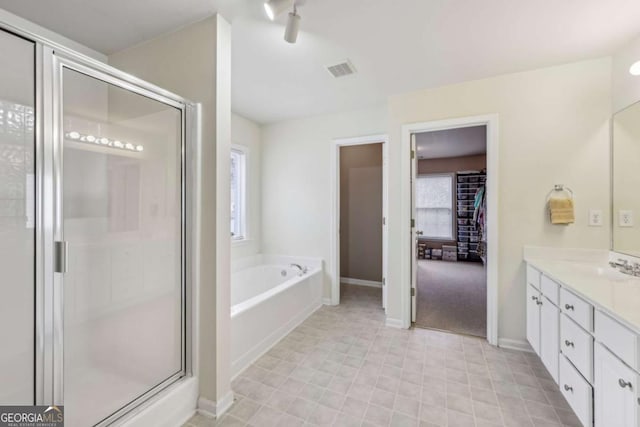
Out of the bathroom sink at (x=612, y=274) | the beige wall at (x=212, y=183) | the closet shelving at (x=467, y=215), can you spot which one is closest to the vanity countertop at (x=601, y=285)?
the bathroom sink at (x=612, y=274)

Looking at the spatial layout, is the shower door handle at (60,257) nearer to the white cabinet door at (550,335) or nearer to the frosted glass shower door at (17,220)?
the frosted glass shower door at (17,220)

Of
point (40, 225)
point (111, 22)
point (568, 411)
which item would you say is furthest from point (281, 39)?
point (568, 411)

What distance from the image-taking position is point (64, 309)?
1244mm

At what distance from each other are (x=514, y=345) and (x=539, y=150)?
175cm

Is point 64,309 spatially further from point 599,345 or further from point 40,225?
point 599,345

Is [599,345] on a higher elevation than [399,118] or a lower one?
lower

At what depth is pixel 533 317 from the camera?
214 centimetres

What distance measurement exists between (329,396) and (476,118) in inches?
105

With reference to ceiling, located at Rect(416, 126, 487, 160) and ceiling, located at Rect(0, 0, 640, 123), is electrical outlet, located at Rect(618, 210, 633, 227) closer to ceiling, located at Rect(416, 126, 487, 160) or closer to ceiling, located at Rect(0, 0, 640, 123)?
ceiling, located at Rect(0, 0, 640, 123)

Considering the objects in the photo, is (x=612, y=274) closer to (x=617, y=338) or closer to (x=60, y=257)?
(x=617, y=338)

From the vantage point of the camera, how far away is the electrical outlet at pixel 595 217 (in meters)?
2.17

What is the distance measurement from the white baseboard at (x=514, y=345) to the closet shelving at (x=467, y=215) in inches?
165

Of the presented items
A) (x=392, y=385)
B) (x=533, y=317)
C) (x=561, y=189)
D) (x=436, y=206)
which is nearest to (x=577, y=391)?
(x=533, y=317)

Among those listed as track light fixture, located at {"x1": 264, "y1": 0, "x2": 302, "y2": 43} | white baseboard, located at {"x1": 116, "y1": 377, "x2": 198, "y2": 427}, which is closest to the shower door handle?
white baseboard, located at {"x1": 116, "y1": 377, "x2": 198, "y2": 427}
